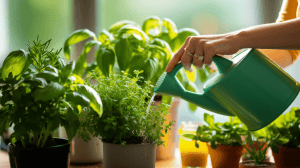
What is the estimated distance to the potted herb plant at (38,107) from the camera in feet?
2.24

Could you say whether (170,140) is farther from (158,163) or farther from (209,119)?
(209,119)

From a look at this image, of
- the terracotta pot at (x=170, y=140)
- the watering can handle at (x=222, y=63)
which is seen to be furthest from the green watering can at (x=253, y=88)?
the terracotta pot at (x=170, y=140)

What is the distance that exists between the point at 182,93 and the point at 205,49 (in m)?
0.12

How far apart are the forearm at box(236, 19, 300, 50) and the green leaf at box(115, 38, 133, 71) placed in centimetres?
43

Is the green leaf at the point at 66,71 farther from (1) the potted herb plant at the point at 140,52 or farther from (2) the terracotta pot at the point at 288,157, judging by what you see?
(2) the terracotta pot at the point at 288,157

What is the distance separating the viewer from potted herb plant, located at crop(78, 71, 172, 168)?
0.83 m

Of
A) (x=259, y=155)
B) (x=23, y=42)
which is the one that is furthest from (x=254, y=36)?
(x=23, y=42)

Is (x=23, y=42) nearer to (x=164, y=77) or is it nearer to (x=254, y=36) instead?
(x=164, y=77)

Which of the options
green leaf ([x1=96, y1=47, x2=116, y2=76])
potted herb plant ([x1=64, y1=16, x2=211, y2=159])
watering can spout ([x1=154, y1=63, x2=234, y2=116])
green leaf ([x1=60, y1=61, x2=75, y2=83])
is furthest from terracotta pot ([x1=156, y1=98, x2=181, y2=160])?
green leaf ([x1=60, y1=61, x2=75, y2=83])

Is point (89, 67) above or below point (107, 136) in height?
above

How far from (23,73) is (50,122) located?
0.15 meters

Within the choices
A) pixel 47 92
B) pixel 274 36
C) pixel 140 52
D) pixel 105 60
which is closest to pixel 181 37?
pixel 140 52

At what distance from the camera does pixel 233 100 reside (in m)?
0.70

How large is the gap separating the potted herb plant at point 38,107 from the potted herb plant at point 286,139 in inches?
→ 23.3
